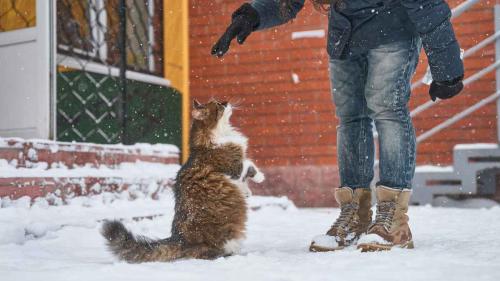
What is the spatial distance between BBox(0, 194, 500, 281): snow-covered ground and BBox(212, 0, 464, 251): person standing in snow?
0.22 metres

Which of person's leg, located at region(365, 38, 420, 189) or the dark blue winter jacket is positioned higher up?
the dark blue winter jacket

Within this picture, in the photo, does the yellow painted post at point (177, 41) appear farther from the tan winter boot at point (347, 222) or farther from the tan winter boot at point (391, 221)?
the tan winter boot at point (391, 221)

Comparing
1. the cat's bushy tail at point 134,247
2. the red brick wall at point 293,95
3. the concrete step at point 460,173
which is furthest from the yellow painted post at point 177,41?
the cat's bushy tail at point 134,247

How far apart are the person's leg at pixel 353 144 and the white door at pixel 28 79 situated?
8.11 ft

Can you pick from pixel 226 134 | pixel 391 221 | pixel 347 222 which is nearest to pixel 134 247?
pixel 226 134

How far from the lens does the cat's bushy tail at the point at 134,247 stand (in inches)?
89.0

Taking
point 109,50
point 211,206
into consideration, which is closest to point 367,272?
point 211,206

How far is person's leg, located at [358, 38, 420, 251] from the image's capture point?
8.58 ft

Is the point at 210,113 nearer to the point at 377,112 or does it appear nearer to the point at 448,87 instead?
the point at 377,112

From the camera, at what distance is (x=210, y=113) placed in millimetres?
2943

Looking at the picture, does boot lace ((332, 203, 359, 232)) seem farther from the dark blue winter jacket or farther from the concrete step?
the concrete step

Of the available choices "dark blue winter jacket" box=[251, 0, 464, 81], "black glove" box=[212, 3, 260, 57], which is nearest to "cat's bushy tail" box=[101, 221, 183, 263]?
"black glove" box=[212, 3, 260, 57]

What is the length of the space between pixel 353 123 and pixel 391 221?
1.77 feet

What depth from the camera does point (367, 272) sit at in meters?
2.01
